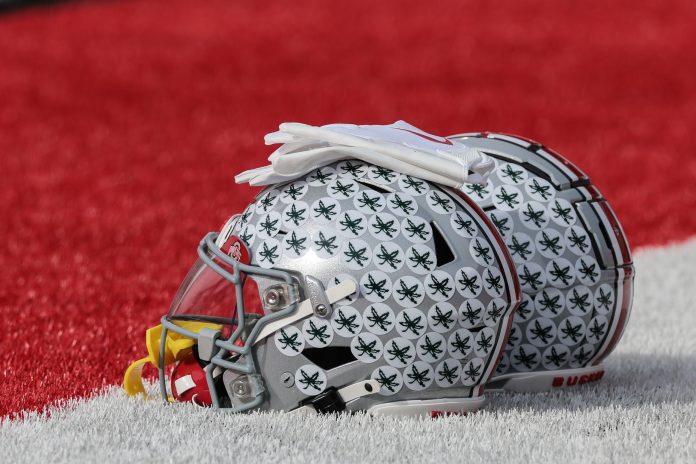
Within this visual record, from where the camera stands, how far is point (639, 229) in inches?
251

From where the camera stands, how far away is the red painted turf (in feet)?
16.0

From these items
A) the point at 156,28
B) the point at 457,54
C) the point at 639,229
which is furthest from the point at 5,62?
the point at 639,229

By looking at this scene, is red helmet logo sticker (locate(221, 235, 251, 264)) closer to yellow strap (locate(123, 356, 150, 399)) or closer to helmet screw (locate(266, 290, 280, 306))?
helmet screw (locate(266, 290, 280, 306))

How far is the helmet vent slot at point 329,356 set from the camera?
277 cm

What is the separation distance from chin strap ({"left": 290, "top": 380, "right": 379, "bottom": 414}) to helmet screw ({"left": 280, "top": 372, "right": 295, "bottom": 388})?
68 millimetres

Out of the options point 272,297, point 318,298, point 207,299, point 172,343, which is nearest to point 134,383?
point 172,343

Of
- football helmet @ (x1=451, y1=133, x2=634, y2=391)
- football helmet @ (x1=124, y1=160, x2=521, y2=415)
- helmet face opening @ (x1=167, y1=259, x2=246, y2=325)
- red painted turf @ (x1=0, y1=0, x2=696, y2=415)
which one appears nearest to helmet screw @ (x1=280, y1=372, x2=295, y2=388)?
football helmet @ (x1=124, y1=160, x2=521, y2=415)

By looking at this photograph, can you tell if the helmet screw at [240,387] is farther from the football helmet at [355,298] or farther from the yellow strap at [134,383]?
the yellow strap at [134,383]

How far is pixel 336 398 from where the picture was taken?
2838mm

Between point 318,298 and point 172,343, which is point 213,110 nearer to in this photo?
point 172,343

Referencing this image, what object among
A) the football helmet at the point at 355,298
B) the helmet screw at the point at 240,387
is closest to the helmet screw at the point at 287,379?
the football helmet at the point at 355,298

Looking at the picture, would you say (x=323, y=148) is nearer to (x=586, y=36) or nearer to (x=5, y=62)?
(x=5, y=62)

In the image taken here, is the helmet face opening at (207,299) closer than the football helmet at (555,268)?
Yes

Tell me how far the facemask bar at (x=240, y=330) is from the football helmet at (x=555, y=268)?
0.77 meters
